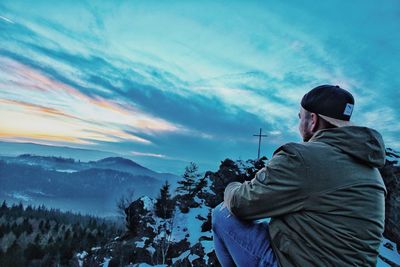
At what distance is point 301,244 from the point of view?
1822 millimetres

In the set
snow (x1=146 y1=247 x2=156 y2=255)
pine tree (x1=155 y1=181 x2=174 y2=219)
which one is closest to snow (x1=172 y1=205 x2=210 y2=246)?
pine tree (x1=155 y1=181 x2=174 y2=219)

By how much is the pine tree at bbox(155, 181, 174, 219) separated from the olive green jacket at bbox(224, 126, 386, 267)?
8.64 metres

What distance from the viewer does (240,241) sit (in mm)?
2209

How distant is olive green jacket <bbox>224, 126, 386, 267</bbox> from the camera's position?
179 cm

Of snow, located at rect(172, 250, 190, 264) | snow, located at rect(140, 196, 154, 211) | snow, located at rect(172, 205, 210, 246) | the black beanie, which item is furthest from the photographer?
snow, located at rect(140, 196, 154, 211)

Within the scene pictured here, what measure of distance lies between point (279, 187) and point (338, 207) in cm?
30

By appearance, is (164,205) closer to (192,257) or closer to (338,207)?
(192,257)

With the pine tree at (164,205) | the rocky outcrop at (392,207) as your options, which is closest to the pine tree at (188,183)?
the pine tree at (164,205)

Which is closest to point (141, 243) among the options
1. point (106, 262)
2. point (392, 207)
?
point (106, 262)

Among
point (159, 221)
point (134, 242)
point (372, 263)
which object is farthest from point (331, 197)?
point (134, 242)

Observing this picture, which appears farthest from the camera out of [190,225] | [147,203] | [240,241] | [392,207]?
[147,203]

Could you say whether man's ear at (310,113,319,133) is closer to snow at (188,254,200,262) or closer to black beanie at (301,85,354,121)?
black beanie at (301,85,354,121)

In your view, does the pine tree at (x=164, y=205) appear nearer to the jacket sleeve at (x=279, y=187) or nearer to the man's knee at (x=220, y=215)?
the man's knee at (x=220, y=215)

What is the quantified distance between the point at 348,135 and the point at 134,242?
414 inches
